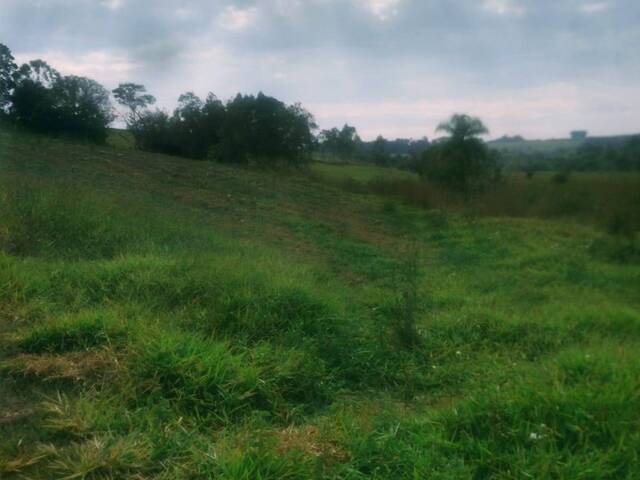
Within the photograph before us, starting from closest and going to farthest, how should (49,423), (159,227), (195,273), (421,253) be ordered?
(49,423) → (195,273) → (159,227) → (421,253)

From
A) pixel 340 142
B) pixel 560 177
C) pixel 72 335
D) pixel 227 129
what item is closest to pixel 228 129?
pixel 227 129

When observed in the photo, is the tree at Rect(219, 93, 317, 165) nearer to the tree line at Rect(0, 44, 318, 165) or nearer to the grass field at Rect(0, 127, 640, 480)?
the tree line at Rect(0, 44, 318, 165)

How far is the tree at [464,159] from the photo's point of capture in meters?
17.6

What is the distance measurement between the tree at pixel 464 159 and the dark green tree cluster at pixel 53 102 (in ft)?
40.5

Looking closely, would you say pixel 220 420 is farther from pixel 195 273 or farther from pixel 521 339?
pixel 521 339

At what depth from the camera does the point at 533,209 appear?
47.6 ft

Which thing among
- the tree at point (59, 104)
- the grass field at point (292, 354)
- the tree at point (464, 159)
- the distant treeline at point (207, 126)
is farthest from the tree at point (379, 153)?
the grass field at point (292, 354)

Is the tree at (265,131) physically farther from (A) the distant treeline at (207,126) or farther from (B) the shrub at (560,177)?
(B) the shrub at (560,177)

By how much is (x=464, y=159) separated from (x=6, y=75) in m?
15.2

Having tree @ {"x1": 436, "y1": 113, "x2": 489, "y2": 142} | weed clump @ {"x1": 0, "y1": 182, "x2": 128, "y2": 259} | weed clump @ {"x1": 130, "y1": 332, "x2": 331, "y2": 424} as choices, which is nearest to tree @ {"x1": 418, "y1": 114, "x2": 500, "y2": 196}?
tree @ {"x1": 436, "y1": 113, "x2": 489, "y2": 142}

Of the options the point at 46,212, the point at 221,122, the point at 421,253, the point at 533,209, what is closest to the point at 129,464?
the point at 46,212

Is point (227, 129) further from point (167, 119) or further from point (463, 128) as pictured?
point (463, 128)

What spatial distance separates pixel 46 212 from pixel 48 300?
2.38 metres

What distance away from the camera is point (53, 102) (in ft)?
71.1
